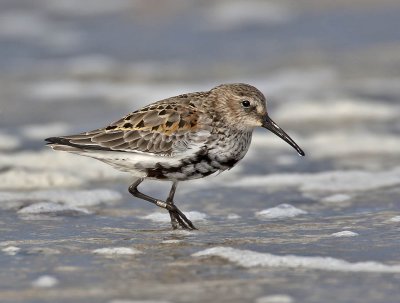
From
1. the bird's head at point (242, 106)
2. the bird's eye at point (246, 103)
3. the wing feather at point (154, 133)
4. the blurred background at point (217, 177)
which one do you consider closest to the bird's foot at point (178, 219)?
the blurred background at point (217, 177)

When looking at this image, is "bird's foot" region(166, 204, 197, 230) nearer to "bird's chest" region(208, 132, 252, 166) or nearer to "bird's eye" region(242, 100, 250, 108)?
"bird's chest" region(208, 132, 252, 166)

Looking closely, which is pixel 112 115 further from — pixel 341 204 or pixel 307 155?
pixel 341 204

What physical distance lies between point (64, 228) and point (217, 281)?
6.44 feet

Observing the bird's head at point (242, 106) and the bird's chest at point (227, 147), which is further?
the bird's head at point (242, 106)

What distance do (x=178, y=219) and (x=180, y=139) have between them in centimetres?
53

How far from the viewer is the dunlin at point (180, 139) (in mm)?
7055

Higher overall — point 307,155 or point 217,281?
A: point 307,155

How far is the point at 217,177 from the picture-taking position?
29.6 feet

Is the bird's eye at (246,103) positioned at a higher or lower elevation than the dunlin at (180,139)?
higher

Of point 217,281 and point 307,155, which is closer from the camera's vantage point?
point 217,281

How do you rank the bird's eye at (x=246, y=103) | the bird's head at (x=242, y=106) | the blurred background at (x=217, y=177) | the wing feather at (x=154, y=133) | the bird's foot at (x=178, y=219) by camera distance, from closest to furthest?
the blurred background at (x=217, y=177)
the bird's foot at (x=178, y=219)
the wing feather at (x=154, y=133)
the bird's head at (x=242, y=106)
the bird's eye at (x=246, y=103)

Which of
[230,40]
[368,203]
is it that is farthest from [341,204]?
[230,40]

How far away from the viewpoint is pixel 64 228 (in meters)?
6.99

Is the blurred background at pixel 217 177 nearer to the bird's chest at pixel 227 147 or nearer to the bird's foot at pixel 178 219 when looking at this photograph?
the bird's foot at pixel 178 219
